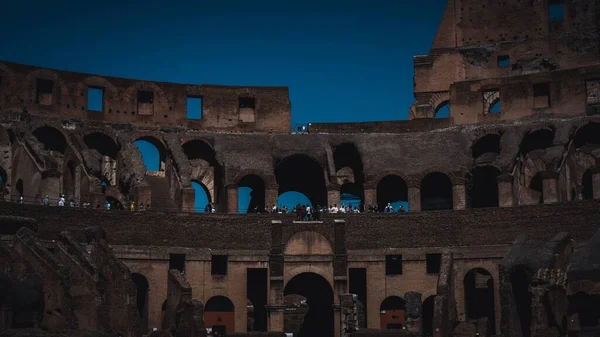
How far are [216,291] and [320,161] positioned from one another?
10661 millimetres

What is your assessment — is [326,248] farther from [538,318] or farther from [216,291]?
[538,318]

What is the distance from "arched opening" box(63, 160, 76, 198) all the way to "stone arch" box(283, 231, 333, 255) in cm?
1173

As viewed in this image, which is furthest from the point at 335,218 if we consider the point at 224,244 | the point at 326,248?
the point at 224,244

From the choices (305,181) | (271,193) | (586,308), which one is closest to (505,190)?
(271,193)

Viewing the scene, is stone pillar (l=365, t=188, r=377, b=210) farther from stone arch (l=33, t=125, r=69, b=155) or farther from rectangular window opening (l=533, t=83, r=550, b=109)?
stone arch (l=33, t=125, r=69, b=155)

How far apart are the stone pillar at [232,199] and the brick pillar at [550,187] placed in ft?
50.8

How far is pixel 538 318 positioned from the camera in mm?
40344

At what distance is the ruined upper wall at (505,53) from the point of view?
57125 millimetres

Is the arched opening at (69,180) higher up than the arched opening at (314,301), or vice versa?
the arched opening at (69,180)

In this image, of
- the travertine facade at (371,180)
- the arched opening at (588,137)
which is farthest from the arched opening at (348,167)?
Answer: the arched opening at (588,137)

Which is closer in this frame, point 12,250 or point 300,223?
point 12,250

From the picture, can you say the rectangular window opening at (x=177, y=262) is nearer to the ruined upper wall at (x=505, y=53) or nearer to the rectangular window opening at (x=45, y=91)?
the rectangular window opening at (x=45, y=91)

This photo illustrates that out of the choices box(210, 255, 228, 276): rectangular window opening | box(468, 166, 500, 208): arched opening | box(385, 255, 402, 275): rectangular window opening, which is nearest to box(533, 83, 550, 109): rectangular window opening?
box(468, 166, 500, 208): arched opening

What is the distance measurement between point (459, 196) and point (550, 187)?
4.68 meters
